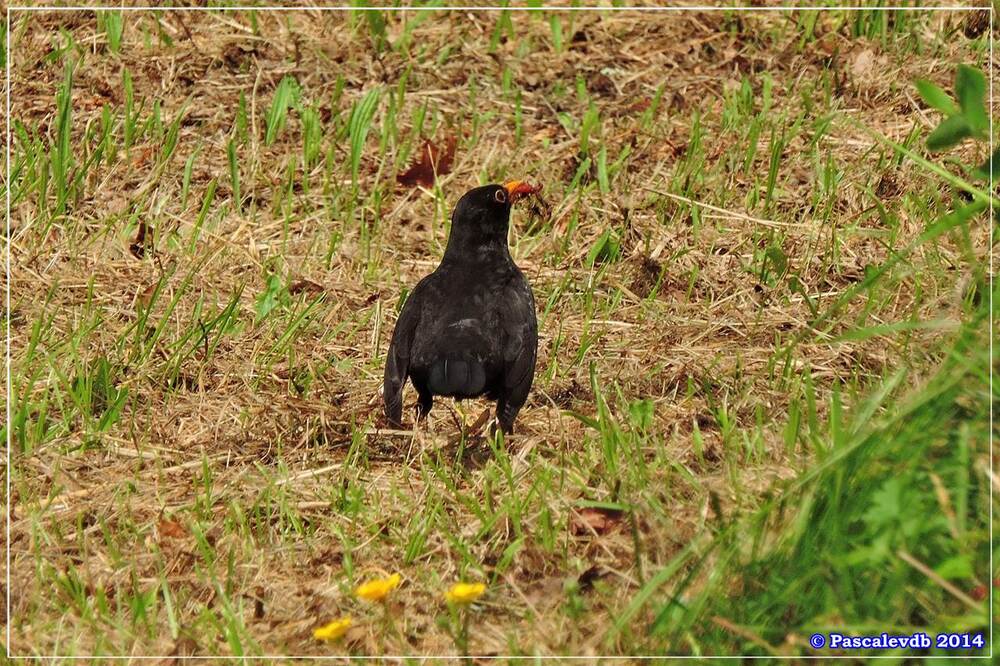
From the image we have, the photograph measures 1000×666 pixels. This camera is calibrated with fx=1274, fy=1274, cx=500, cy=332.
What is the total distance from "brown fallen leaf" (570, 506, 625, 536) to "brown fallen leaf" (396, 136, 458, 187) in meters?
2.92

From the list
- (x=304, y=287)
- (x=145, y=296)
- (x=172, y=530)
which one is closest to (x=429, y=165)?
(x=304, y=287)

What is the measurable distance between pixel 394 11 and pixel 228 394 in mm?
3204

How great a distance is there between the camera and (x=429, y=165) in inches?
251

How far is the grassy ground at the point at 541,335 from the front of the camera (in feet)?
9.73

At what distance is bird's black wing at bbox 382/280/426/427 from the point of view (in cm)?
444

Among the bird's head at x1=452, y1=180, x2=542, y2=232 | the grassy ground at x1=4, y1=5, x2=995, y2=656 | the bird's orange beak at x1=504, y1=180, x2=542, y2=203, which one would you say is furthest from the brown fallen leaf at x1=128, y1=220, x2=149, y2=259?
the bird's orange beak at x1=504, y1=180, x2=542, y2=203

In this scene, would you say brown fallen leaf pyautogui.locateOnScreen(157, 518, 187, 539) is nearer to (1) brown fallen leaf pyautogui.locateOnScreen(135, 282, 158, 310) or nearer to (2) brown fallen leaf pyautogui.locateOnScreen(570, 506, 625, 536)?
(2) brown fallen leaf pyautogui.locateOnScreen(570, 506, 625, 536)

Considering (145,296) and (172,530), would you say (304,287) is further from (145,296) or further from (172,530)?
(172,530)

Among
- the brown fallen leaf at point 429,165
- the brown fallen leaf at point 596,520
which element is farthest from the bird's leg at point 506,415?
the brown fallen leaf at point 429,165

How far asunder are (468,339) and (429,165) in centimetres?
200

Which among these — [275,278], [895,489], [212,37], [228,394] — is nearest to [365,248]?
[275,278]

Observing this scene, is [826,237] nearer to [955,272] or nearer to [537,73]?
[955,272]

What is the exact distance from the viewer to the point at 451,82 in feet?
22.8

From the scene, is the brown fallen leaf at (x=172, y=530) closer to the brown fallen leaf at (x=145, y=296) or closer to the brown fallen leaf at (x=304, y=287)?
the brown fallen leaf at (x=145, y=296)
